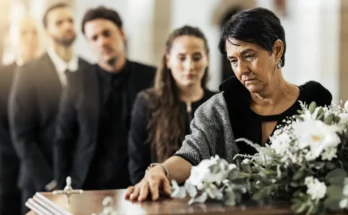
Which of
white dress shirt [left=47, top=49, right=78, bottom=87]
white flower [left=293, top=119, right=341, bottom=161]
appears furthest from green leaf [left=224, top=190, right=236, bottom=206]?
white dress shirt [left=47, top=49, right=78, bottom=87]

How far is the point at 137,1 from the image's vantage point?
1277 centimetres

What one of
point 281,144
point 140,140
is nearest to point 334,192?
point 281,144

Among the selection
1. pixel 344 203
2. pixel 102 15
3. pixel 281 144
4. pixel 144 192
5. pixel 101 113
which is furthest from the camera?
pixel 102 15

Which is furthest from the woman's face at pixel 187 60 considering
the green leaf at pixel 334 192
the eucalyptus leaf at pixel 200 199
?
the green leaf at pixel 334 192

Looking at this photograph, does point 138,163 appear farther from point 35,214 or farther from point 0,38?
point 0,38

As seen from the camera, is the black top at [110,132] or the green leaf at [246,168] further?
the black top at [110,132]

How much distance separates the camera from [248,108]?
2965 millimetres

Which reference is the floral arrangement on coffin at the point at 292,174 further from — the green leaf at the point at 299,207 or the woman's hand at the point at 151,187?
the woman's hand at the point at 151,187

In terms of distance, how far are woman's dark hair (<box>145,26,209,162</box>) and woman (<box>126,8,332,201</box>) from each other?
1.32 m

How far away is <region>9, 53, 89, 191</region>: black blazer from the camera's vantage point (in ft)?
17.1

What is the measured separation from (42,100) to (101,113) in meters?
0.72

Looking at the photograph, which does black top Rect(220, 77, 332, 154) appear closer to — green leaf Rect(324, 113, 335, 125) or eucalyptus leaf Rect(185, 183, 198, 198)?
green leaf Rect(324, 113, 335, 125)

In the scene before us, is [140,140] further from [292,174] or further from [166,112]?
[292,174]

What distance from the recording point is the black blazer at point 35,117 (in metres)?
5.21
